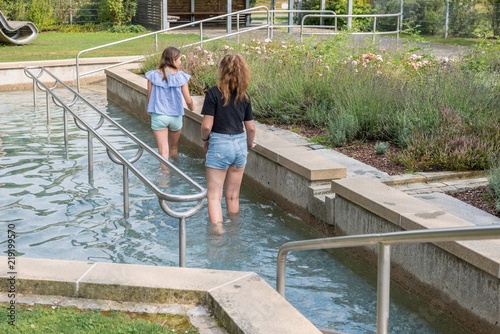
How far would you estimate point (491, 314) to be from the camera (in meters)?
5.91

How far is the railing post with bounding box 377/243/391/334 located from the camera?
422 cm

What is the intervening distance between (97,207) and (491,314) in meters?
4.81

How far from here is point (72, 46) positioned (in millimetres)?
26625

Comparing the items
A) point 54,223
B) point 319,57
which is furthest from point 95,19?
point 54,223

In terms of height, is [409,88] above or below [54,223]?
above

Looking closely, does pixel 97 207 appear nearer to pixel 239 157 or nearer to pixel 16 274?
pixel 239 157

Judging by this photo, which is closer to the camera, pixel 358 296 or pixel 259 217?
pixel 358 296

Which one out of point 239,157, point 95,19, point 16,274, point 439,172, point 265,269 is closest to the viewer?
point 16,274

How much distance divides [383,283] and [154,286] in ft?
5.11

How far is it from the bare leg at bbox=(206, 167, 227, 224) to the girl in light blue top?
1.77 metres

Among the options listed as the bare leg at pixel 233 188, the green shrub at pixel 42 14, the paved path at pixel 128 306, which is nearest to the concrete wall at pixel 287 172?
the bare leg at pixel 233 188

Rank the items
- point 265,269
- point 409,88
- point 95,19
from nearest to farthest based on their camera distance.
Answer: point 265,269 < point 409,88 < point 95,19

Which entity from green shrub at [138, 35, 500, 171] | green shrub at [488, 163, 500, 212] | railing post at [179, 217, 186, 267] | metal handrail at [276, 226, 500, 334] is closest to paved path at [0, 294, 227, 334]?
metal handrail at [276, 226, 500, 334]

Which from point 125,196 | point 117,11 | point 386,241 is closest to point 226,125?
point 125,196
